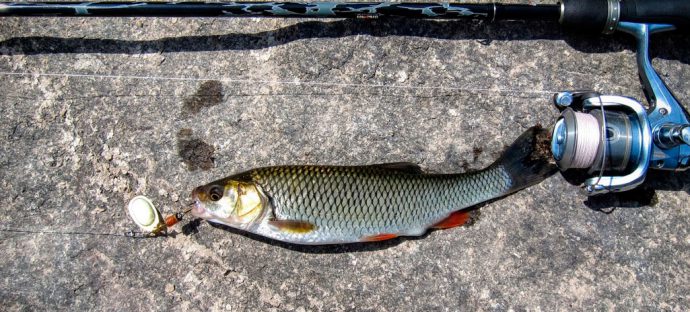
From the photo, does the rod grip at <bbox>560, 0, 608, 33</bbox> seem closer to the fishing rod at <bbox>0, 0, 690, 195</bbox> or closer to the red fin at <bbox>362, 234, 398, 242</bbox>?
the fishing rod at <bbox>0, 0, 690, 195</bbox>

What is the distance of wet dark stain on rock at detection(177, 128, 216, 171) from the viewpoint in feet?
9.98

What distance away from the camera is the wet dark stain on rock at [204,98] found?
122 inches

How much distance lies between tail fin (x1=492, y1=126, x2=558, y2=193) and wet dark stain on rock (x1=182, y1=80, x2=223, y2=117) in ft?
5.46

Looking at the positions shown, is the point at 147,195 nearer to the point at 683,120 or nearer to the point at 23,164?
the point at 23,164

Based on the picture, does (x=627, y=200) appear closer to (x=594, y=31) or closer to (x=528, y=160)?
(x=528, y=160)

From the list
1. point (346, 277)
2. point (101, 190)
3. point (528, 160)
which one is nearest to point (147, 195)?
point (101, 190)

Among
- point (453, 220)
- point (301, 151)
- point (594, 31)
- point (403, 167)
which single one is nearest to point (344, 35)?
point (301, 151)

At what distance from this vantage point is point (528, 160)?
9.57 feet

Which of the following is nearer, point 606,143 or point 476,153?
point 606,143

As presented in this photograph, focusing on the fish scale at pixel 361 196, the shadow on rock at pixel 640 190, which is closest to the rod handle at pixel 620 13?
the shadow on rock at pixel 640 190

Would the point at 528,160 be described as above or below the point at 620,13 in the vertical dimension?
below

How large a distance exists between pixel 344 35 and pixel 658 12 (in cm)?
173

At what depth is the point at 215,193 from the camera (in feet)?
9.14

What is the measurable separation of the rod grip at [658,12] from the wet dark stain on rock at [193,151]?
2448 millimetres
